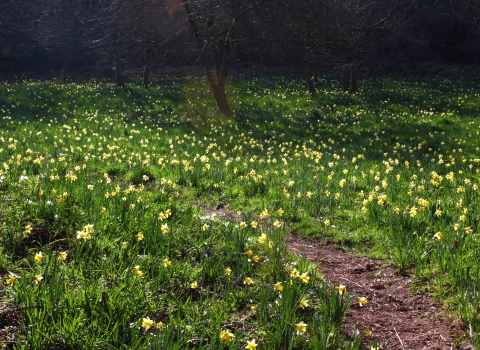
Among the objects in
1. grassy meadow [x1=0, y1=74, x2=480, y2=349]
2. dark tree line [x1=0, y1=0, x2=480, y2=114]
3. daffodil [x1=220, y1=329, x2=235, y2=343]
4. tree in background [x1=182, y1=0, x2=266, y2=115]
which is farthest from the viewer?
dark tree line [x1=0, y1=0, x2=480, y2=114]

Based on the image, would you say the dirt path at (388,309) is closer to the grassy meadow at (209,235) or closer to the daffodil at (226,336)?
the grassy meadow at (209,235)

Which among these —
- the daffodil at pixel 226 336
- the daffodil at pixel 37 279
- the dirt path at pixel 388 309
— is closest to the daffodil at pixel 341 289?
the dirt path at pixel 388 309

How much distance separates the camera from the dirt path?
2732 mm

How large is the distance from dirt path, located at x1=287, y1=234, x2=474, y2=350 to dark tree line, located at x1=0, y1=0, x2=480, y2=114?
10.1m

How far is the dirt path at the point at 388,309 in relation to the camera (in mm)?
2732

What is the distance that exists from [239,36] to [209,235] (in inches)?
502

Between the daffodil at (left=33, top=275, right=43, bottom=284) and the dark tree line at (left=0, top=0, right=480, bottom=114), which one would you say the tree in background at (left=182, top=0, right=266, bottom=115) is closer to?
the dark tree line at (left=0, top=0, right=480, bottom=114)

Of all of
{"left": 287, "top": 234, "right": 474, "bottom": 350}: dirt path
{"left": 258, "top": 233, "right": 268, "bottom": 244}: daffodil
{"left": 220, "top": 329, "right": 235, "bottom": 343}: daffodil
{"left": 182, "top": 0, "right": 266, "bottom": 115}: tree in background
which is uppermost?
{"left": 182, "top": 0, "right": 266, "bottom": 115}: tree in background

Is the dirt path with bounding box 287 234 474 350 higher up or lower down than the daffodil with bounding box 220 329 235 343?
lower down

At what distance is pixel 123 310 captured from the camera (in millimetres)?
2535

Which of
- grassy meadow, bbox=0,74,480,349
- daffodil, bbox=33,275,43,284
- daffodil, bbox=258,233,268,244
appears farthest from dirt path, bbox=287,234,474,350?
daffodil, bbox=33,275,43,284

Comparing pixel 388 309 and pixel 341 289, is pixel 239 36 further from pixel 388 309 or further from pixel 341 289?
pixel 341 289

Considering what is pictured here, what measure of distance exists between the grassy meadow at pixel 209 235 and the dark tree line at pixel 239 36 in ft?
18.1

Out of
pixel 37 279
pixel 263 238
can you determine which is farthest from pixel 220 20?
pixel 37 279
